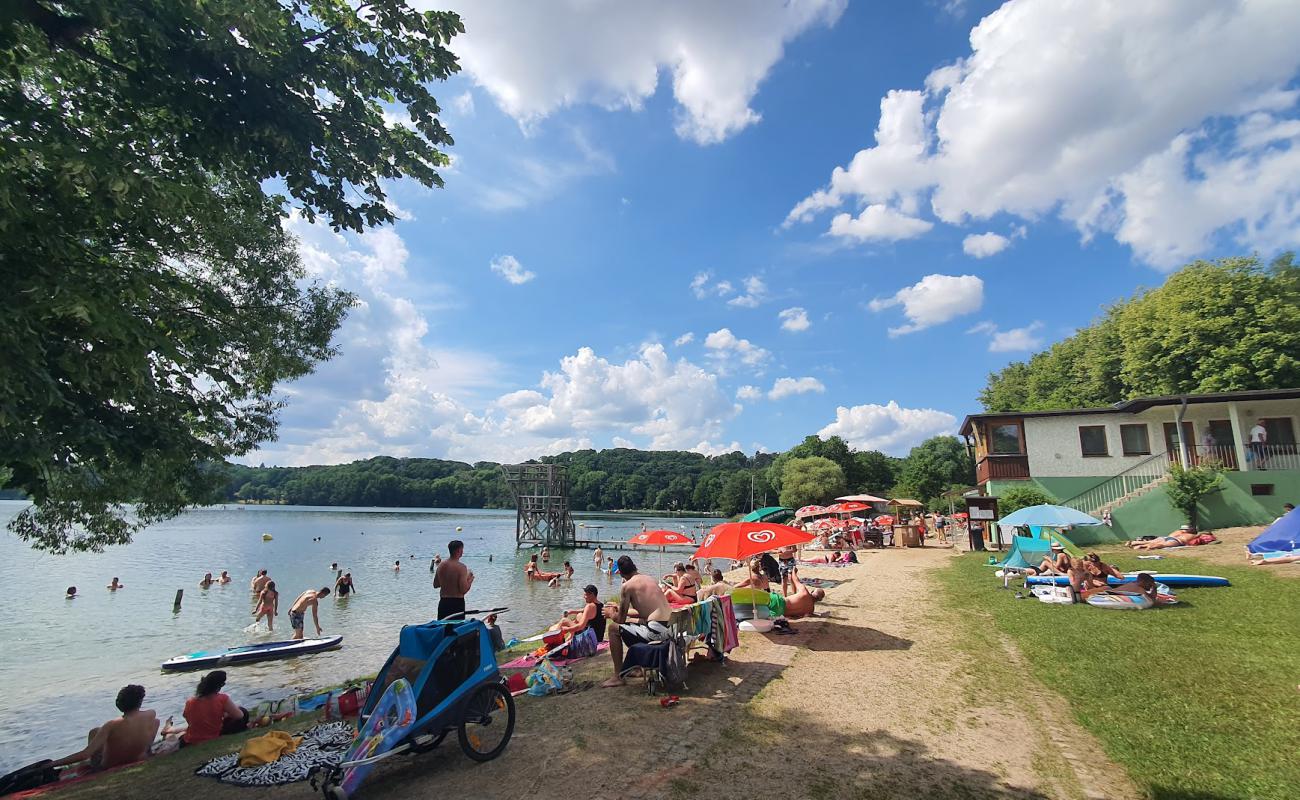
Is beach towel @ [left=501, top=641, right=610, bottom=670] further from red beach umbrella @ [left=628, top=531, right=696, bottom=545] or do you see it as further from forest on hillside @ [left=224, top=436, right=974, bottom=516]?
forest on hillside @ [left=224, top=436, right=974, bottom=516]

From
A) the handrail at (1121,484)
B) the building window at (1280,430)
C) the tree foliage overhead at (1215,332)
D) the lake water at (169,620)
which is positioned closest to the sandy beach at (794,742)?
the lake water at (169,620)

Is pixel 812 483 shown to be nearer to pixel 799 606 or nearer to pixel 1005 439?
pixel 1005 439

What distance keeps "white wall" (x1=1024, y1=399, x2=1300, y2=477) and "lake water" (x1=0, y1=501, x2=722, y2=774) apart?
63.5ft

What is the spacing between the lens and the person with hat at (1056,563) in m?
12.0

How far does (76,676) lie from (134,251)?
515 inches

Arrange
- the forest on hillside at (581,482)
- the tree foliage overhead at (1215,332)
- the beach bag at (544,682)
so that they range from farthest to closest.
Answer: the forest on hillside at (581,482) < the tree foliage overhead at (1215,332) < the beach bag at (544,682)

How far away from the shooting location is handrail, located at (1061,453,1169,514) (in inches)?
858

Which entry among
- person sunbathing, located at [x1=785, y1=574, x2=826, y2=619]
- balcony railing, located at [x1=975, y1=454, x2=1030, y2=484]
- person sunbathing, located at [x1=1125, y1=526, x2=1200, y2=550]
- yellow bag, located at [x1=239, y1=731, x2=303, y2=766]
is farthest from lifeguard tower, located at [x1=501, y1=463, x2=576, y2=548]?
yellow bag, located at [x1=239, y1=731, x2=303, y2=766]

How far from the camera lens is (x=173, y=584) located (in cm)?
2722

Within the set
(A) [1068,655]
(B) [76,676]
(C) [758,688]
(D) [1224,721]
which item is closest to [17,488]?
(C) [758,688]

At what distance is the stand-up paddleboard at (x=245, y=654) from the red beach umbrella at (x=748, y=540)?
10.7 m

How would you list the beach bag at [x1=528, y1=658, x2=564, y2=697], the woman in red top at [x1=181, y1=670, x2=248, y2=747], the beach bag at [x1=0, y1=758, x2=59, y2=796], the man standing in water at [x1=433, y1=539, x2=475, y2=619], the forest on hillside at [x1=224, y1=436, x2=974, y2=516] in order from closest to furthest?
the beach bag at [x1=0, y1=758, x2=59, y2=796]
the beach bag at [x1=528, y1=658, x2=564, y2=697]
the woman in red top at [x1=181, y1=670, x2=248, y2=747]
the man standing in water at [x1=433, y1=539, x2=475, y2=619]
the forest on hillside at [x1=224, y1=436, x2=974, y2=516]

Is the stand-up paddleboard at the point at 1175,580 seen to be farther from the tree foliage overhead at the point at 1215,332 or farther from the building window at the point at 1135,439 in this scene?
the tree foliage overhead at the point at 1215,332

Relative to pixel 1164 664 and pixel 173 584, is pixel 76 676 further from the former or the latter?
pixel 1164 664
